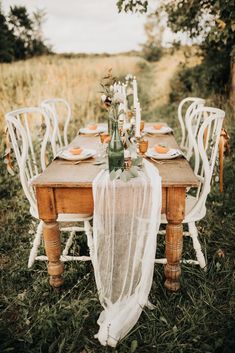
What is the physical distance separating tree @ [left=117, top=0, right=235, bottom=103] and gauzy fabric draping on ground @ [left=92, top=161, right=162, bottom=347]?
283 cm

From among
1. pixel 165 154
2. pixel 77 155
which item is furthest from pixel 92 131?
pixel 165 154

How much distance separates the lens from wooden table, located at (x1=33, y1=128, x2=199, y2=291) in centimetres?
193

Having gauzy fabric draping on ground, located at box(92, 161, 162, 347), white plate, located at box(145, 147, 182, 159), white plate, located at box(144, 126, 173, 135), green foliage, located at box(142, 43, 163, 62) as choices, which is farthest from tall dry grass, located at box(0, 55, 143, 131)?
green foliage, located at box(142, 43, 163, 62)

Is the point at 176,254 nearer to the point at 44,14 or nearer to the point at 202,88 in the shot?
the point at 202,88

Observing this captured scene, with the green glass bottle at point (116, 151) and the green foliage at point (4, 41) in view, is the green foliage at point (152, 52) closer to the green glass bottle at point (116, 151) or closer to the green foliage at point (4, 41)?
the green foliage at point (4, 41)

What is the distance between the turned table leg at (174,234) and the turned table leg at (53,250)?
69 centimetres

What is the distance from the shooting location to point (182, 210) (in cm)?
195

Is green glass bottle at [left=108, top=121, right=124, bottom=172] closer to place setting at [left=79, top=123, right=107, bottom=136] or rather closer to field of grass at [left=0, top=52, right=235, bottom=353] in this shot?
field of grass at [left=0, top=52, right=235, bottom=353]

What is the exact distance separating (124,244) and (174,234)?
1.02 feet

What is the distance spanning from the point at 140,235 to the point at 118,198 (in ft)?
0.85

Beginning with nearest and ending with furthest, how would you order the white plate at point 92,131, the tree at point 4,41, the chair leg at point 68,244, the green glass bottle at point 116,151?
the green glass bottle at point 116,151, the chair leg at point 68,244, the white plate at point 92,131, the tree at point 4,41

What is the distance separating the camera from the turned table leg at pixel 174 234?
1.93 m

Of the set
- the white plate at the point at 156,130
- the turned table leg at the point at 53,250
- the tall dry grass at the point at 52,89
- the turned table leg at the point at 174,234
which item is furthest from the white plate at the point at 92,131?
the tall dry grass at the point at 52,89

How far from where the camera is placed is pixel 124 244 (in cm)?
200
